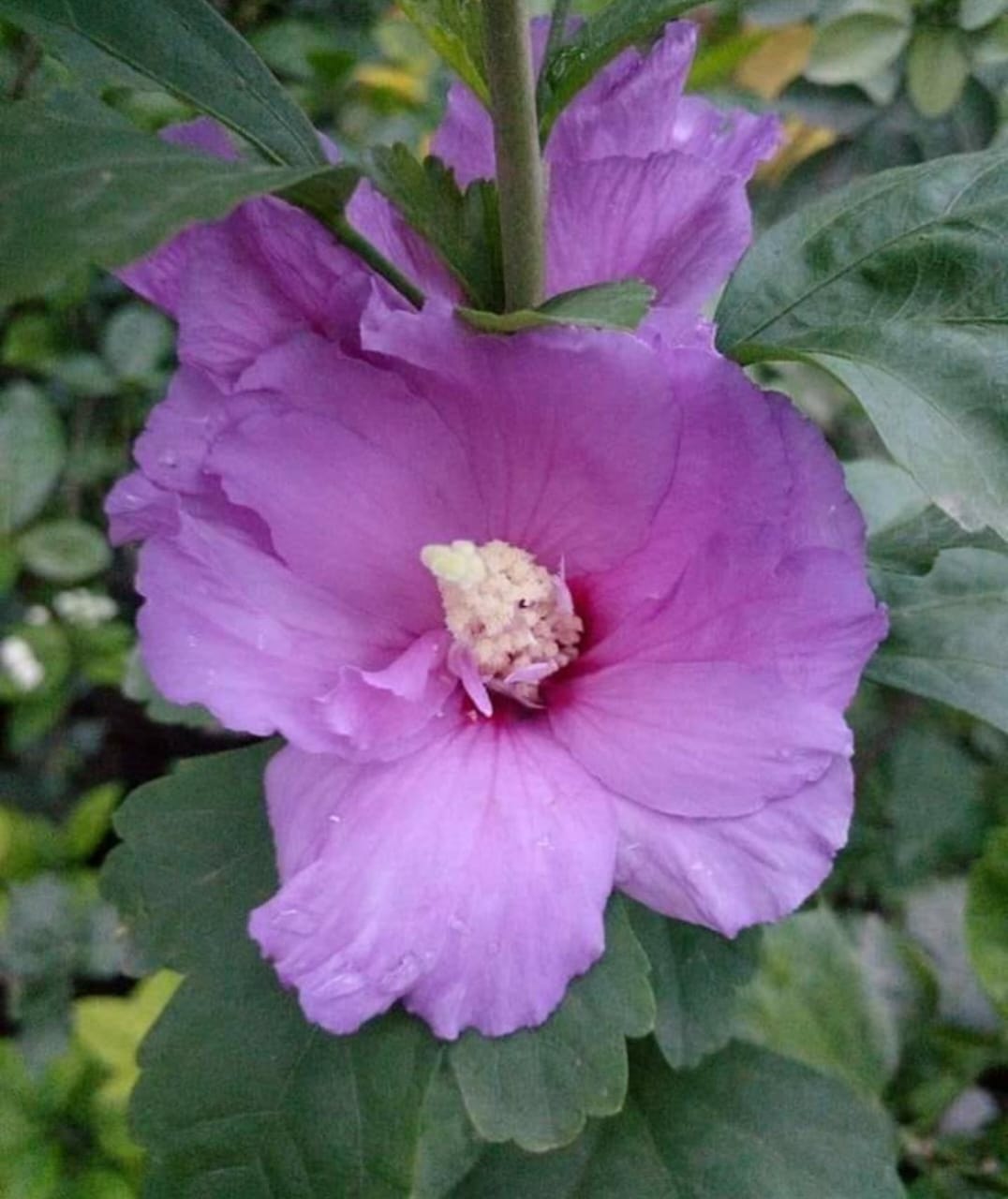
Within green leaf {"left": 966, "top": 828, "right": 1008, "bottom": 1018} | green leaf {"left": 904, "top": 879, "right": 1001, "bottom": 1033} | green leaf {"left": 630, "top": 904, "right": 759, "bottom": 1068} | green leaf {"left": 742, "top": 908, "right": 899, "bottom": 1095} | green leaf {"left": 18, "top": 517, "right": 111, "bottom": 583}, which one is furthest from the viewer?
green leaf {"left": 18, "top": 517, "right": 111, "bottom": 583}

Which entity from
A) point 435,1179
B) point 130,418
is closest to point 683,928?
point 435,1179

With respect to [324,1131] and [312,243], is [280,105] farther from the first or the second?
[324,1131]

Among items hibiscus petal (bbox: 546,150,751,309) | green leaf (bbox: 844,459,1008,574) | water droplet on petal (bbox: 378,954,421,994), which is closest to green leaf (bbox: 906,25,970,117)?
green leaf (bbox: 844,459,1008,574)

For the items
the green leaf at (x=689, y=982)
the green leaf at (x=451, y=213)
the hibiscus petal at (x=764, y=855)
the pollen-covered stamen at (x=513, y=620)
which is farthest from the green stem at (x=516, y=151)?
the green leaf at (x=689, y=982)

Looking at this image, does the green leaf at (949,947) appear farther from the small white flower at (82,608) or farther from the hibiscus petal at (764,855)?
the small white flower at (82,608)

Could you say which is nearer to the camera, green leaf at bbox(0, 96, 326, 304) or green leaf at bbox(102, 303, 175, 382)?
green leaf at bbox(0, 96, 326, 304)

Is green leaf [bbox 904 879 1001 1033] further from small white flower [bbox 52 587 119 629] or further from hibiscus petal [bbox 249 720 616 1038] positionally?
small white flower [bbox 52 587 119 629]
